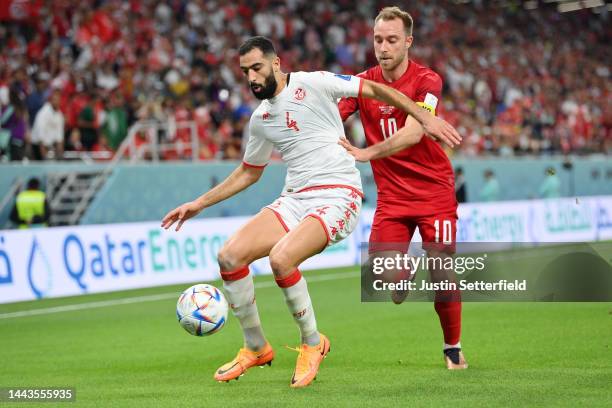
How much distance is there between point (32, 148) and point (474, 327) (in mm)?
11472

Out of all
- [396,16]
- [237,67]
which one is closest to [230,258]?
[396,16]

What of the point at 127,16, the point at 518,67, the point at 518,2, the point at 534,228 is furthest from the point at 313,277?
the point at 518,2

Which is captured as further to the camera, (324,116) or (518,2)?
(518,2)

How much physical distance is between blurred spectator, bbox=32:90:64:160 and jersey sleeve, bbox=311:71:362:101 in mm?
12600

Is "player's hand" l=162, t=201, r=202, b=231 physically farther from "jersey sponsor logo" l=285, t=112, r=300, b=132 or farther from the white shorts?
"jersey sponsor logo" l=285, t=112, r=300, b=132

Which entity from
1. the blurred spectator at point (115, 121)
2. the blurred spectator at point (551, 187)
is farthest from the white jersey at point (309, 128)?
the blurred spectator at point (551, 187)

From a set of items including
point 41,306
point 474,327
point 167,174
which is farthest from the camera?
point 167,174

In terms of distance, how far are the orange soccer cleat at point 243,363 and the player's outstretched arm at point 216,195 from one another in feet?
3.65

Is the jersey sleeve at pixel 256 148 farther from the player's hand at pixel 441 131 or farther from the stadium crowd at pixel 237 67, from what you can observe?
the stadium crowd at pixel 237 67

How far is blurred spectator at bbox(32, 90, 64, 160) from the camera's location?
19.4 meters

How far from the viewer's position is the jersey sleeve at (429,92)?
7949 millimetres

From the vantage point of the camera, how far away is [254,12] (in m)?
28.7

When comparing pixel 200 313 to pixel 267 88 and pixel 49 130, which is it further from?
pixel 49 130

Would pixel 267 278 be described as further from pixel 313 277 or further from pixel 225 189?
pixel 225 189
